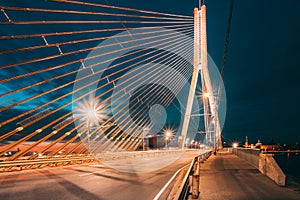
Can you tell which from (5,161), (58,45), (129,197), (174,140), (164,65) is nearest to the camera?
(129,197)

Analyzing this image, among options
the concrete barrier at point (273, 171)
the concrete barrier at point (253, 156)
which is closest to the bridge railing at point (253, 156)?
the concrete barrier at point (253, 156)

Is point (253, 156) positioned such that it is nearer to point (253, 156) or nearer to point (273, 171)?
point (253, 156)

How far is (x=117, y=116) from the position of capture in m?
17.6

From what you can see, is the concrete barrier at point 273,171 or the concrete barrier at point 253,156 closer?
the concrete barrier at point 273,171

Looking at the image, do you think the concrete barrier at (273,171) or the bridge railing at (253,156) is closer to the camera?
the concrete barrier at (273,171)

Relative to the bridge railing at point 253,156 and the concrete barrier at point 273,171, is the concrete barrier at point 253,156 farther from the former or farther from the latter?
the concrete barrier at point 273,171

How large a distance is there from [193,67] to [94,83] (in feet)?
58.3

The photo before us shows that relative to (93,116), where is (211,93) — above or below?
above

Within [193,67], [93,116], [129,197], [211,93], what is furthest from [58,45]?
[211,93]

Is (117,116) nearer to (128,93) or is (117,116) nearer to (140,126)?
(128,93)

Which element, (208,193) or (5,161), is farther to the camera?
(5,161)

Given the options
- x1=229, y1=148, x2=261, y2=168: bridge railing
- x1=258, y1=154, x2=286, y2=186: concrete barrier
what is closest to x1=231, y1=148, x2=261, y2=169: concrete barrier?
x1=229, y1=148, x2=261, y2=168: bridge railing

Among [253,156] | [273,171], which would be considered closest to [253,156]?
[253,156]

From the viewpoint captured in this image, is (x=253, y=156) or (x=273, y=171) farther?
(x=253, y=156)
